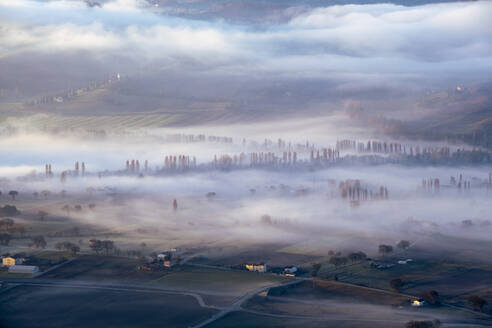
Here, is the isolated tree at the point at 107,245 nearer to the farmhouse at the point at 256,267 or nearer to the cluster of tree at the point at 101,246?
the cluster of tree at the point at 101,246

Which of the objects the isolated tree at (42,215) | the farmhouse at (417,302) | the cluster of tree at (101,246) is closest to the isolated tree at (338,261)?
the farmhouse at (417,302)

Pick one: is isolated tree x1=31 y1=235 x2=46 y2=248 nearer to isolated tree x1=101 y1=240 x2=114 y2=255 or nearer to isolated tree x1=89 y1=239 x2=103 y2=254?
isolated tree x1=89 y1=239 x2=103 y2=254

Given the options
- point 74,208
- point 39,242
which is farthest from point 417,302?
point 74,208

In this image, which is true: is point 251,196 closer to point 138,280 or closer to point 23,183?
point 23,183

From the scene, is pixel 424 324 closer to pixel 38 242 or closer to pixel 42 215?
pixel 38 242

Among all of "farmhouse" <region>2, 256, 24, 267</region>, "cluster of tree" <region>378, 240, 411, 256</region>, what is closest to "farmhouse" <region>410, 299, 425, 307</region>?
"cluster of tree" <region>378, 240, 411, 256</region>

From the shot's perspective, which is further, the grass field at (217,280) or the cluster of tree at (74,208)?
the cluster of tree at (74,208)
